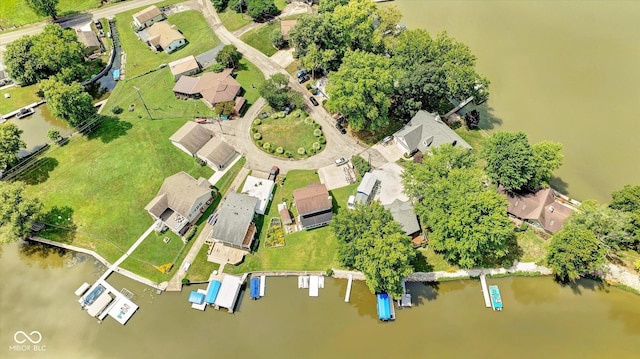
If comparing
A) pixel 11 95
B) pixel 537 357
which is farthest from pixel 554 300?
pixel 11 95

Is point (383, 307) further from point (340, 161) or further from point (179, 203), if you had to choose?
point (179, 203)

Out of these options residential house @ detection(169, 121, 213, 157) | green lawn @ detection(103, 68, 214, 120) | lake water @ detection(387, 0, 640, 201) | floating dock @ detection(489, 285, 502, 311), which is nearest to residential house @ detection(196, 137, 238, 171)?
residential house @ detection(169, 121, 213, 157)

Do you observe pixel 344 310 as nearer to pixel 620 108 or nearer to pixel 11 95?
pixel 620 108

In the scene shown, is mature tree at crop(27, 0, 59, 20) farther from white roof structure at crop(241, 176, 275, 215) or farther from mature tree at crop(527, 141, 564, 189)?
mature tree at crop(527, 141, 564, 189)

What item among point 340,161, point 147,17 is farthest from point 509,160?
point 147,17
